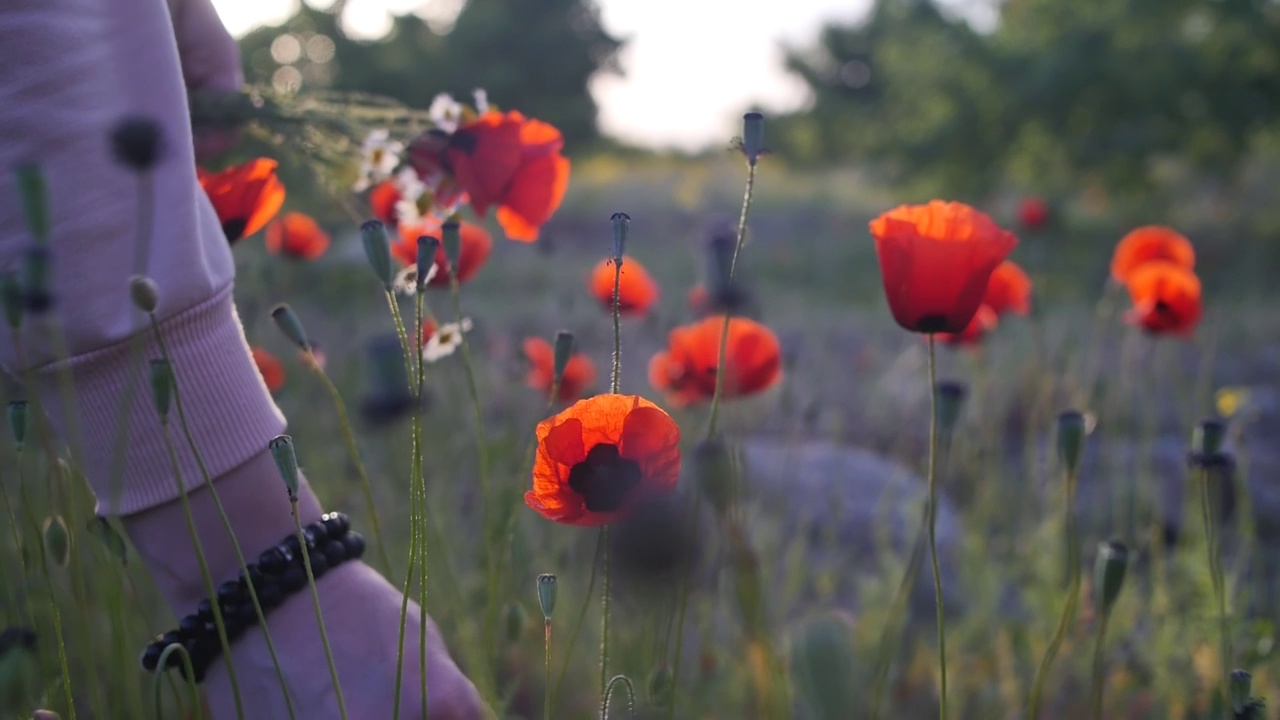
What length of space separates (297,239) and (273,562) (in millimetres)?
1387

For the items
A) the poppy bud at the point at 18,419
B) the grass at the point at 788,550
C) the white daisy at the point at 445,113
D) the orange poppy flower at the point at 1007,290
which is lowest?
the grass at the point at 788,550

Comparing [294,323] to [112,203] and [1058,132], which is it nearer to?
[112,203]

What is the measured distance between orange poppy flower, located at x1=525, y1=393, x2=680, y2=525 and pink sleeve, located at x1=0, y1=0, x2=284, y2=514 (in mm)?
258

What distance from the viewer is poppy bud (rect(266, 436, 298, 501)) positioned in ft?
2.44

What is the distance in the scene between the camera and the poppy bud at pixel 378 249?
2.58 feet

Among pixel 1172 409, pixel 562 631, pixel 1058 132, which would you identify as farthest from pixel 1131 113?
pixel 562 631

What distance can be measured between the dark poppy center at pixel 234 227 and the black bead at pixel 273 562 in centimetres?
32

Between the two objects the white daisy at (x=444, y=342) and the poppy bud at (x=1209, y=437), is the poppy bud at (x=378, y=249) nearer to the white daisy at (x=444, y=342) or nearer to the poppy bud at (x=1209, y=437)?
the white daisy at (x=444, y=342)

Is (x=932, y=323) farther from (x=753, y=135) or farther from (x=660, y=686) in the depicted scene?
(x=660, y=686)

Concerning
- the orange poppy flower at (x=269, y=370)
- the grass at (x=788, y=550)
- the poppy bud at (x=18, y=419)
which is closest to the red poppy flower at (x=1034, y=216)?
the grass at (x=788, y=550)

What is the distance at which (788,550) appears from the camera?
263 cm

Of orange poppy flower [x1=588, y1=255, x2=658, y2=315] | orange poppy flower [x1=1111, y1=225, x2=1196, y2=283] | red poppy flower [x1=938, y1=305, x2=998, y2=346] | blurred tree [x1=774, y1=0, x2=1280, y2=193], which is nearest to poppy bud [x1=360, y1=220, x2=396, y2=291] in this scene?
red poppy flower [x1=938, y1=305, x2=998, y2=346]

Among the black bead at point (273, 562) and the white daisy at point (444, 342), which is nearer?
the black bead at point (273, 562)

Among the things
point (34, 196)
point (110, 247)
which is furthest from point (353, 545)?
point (34, 196)
